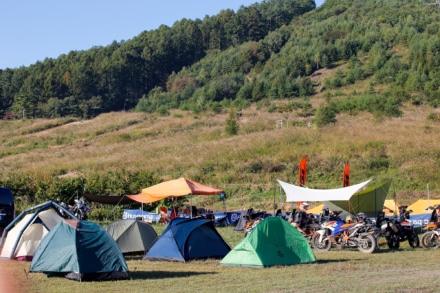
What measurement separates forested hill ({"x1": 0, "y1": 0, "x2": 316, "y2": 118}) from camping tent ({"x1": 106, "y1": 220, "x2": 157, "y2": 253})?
280 feet

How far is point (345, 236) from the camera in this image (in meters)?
16.5

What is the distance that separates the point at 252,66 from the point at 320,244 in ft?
327

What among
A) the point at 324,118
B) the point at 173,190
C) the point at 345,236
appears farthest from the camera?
the point at 324,118

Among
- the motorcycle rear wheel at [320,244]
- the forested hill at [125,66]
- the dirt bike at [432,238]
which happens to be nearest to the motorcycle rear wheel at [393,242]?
the dirt bike at [432,238]

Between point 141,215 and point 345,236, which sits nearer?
point 345,236

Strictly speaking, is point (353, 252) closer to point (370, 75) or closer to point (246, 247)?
point (246, 247)

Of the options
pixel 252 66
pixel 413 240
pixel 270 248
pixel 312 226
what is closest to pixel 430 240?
pixel 413 240

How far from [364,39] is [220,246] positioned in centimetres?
8851

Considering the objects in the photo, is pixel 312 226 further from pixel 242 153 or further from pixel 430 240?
pixel 242 153

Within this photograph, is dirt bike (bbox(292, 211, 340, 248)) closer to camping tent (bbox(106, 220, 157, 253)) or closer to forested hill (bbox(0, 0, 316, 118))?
camping tent (bbox(106, 220, 157, 253))

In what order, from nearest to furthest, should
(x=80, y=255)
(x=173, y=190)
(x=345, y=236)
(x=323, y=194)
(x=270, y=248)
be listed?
Answer: (x=80, y=255)
(x=270, y=248)
(x=345, y=236)
(x=323, y=194)
(x=173, y=190)

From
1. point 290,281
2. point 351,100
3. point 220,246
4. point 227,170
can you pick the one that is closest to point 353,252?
point 220,246

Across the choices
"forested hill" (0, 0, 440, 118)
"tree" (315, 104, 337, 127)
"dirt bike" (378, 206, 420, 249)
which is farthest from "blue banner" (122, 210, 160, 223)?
"forested hill" (0, 0, 440, 118)

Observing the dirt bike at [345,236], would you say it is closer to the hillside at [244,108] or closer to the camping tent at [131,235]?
the camping tent at [131,235]
